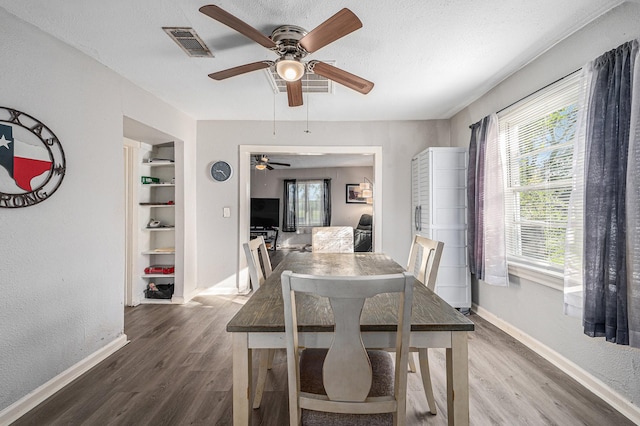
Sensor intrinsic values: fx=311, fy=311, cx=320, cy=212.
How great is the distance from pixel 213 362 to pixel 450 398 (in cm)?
182

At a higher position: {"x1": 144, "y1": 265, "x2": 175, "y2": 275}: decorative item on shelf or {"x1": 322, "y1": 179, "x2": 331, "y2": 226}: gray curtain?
{"x1": 322, "y1": 179, "x2": 331, "y2": 226}: gray curtain

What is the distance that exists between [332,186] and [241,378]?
782cm

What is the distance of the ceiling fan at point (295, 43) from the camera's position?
1560mm

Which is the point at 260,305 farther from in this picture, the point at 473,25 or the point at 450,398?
the point at 473,25

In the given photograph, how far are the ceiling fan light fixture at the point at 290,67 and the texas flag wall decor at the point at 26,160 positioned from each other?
156 cm

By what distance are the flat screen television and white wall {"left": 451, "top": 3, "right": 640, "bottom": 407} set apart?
6.26 metres

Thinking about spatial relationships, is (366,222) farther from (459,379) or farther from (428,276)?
(459,379)

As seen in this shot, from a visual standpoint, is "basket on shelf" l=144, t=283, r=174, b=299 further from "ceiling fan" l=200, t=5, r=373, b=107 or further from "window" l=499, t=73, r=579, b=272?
"window" l=499, t=73, r=579, b=272

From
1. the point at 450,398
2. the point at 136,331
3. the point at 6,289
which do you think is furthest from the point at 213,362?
the point at 450,398

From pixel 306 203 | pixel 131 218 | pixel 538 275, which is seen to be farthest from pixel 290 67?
pixel 306 203

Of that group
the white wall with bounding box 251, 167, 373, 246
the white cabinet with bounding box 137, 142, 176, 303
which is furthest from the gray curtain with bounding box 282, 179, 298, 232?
the white cabinet with bounding box 137, 142, 176, 303

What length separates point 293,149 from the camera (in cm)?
413

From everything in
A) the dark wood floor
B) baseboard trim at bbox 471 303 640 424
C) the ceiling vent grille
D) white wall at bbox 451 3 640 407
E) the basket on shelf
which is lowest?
the dark wood floor

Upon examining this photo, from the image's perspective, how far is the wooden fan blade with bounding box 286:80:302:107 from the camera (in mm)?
2258
